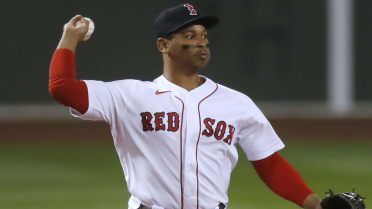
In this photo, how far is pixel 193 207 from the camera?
370cm

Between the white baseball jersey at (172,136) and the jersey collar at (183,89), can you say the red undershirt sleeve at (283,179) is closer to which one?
the white baseball jersey at (172,136)

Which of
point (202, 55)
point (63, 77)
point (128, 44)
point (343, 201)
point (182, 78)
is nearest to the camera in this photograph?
point (63, 77)

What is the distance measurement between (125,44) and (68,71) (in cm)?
995

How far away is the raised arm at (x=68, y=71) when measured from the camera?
11.2 feet

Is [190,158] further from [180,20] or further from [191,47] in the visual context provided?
[180,20]

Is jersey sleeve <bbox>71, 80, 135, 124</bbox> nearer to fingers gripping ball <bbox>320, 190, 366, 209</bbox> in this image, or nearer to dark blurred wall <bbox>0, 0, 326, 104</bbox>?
fingers gripping ball <bbox>320, 190, 366, 209</bbox>

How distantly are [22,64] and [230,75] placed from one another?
3.07 meters

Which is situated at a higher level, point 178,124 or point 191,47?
point 191,47

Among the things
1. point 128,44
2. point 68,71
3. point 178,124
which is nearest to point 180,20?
point 178,124

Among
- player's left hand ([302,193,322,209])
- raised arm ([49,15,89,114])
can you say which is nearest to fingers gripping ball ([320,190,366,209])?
player's left hand ([302,193,322,209])

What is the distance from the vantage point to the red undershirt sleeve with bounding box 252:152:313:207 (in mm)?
3818

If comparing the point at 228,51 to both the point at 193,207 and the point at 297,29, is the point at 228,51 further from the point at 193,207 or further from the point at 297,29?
the point at 193,207

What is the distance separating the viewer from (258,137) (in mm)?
3828

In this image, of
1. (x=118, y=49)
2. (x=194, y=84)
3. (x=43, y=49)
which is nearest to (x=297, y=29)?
(x=118, y=49)
